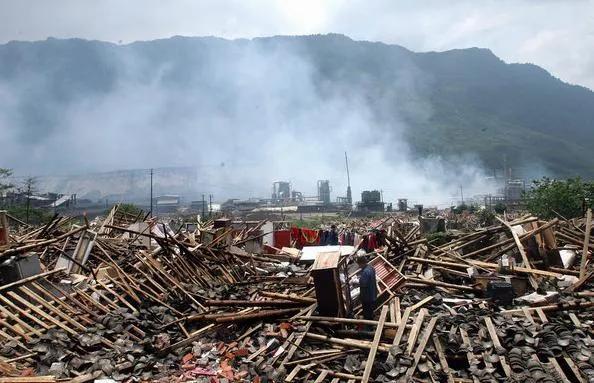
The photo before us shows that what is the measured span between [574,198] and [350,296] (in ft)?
75.7

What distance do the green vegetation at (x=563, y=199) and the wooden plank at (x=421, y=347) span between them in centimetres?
2183

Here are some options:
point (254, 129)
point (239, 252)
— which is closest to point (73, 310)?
point (239, 252)

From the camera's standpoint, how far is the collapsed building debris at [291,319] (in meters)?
6.68

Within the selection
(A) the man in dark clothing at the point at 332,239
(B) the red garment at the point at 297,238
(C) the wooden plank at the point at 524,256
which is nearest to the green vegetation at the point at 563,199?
(B) the red garment at the point at 297,238

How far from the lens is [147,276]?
10.2m

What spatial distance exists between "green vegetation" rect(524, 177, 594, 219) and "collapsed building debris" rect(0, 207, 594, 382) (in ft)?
53.7

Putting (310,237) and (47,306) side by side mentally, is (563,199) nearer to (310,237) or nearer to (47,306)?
(310,237)

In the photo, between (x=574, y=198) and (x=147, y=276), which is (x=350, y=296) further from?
(x=574, y=198)

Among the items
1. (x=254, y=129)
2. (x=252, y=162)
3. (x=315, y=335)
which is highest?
(x=254, y=129)

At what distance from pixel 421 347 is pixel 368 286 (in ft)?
5.28

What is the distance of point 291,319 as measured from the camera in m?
8.22

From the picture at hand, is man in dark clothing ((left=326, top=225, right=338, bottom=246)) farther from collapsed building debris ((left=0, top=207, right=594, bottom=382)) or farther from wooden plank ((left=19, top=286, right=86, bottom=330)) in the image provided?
wooden plank ((left=19, top=286, right=86, bottom=330))

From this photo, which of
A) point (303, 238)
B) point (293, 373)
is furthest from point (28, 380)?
point (303, 238)

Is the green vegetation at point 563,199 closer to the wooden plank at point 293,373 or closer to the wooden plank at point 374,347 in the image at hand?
Answer: the wooden plank at point 374,347
